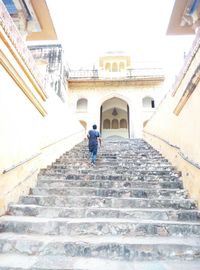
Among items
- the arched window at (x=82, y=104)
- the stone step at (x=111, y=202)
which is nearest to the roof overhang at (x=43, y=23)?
the stone step at (x=111, y=202)

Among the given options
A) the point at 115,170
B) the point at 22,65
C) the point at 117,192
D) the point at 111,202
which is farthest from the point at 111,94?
the point at 111,202

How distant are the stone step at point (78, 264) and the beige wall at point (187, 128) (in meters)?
1.66

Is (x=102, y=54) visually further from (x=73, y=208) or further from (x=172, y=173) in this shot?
(x=73, y=208)

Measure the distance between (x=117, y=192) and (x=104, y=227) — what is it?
1202mm

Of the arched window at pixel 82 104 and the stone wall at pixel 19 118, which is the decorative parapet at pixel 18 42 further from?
the arched window at pixel 82 104

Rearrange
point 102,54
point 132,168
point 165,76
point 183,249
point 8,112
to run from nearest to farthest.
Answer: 1. point 183,249
2. point 8,112
3. point 132,168
4. point 165,76
5. point 102,54

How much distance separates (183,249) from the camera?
2.71 m

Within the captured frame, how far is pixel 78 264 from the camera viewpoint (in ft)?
8.05

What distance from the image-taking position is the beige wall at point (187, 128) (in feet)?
13.3

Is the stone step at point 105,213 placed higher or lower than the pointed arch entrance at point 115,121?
lower

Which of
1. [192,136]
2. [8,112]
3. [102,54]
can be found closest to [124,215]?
[192,136]

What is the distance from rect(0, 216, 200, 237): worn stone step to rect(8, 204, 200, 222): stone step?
0.95 feet

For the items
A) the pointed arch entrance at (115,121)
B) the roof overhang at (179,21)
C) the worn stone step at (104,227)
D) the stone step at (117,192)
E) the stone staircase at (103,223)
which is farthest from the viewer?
the pointed arch entrance at (115,121)

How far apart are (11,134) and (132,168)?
3.27 m
